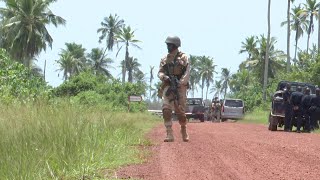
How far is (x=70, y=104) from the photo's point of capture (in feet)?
26.6

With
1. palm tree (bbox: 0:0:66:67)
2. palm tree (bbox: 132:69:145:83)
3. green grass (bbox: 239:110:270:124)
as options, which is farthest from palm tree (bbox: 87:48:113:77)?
green grass (bbox: 239:110:270:124)

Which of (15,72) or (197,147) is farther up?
(15,72)

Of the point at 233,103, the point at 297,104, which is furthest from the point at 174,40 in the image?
the point at 233,103

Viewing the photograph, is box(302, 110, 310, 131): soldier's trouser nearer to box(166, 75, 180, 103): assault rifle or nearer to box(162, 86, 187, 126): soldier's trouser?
box(162, 86, 187, 126): soldier's trouser

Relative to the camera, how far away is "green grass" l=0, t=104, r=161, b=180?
562cm

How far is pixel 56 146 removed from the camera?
6.24 m

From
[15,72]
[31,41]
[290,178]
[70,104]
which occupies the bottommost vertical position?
[290,178]

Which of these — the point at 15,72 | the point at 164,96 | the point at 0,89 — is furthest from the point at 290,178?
the point at 15,72

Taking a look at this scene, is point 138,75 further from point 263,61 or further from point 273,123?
point 273,123

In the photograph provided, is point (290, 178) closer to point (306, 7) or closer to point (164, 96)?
point (164, 96)

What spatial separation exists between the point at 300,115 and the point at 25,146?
1334 cm

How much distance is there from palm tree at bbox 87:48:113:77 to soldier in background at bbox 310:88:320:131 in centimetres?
7891

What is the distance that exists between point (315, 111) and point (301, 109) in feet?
1.60

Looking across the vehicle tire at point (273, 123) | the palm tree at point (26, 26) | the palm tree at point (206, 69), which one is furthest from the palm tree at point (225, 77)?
the vehicle tire at point (273, 123)
